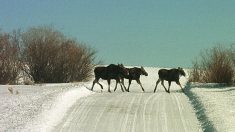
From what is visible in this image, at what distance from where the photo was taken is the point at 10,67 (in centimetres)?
5497

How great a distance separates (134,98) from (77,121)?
924 cm

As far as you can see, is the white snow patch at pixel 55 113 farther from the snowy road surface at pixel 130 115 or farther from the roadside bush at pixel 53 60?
the roadside bush at pixel 53 60

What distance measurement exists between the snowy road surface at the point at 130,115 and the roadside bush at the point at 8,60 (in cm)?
2434

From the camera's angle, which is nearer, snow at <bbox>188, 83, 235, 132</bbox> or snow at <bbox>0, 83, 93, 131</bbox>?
snow at <bbox>0, 83, 93, 131</bbox>

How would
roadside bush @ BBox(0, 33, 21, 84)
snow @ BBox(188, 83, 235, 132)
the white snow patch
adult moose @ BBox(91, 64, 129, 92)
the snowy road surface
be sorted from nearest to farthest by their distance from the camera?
the white snow patch → snow @ BBox(188, 83, 235, 132) → the snowy road surface → adult moose @ BBox(91, 64, 129, 92) → roadside bush @ BBox(0, 33, 21, 84)

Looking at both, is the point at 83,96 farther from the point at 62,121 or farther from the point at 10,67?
the point at 10,67

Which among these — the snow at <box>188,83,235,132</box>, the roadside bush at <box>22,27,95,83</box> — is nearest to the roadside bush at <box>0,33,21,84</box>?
the roadside bush at <box>22,27,95,83</box>

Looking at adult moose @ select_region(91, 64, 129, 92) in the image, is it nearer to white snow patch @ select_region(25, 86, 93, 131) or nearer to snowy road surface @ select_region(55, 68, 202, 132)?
white snow patch @ select_region(25, 86, 93, 131)

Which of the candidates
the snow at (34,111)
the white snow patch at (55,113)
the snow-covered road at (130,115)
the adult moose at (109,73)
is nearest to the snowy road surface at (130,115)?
the snow-covered road at (130,115)

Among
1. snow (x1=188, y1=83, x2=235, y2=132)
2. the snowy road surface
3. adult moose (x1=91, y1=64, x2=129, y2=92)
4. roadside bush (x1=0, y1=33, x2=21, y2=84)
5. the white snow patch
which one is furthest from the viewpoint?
roadside bush (x1=0, y1=33, x2=21, y2=84)

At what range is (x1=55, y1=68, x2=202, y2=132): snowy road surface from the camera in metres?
21.1

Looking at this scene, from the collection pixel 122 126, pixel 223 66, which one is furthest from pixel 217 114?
pixel 223 66

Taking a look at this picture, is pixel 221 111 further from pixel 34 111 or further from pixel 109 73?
pixel 109 73

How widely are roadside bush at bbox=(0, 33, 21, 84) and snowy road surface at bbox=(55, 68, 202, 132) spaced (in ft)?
79.9
